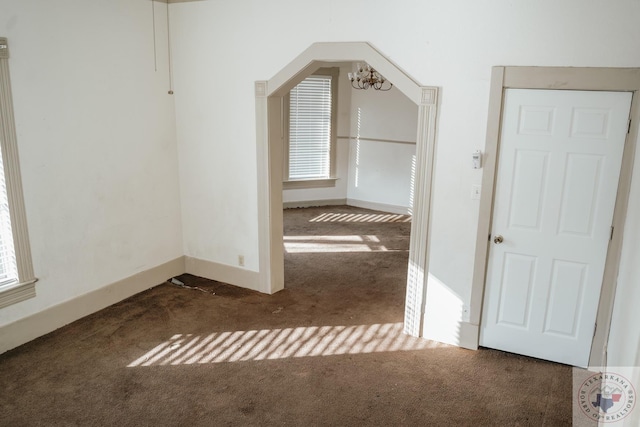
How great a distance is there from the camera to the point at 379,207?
8.92m

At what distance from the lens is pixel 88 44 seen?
4.23 m

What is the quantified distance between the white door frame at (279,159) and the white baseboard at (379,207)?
3.97 metres

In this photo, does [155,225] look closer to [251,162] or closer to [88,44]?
[251,162]

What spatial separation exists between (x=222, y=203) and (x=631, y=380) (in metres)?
3.81

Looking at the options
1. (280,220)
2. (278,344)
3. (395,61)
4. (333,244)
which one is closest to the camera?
(395,61)

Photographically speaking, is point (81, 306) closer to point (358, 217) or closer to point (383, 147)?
point (358, 217)

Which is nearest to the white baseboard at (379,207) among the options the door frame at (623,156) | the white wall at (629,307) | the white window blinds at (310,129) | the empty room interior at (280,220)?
the white window blinds at (310,129)

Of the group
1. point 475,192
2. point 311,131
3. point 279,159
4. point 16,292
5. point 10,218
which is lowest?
point 16,292

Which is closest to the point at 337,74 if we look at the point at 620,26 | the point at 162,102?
the point at 162,102

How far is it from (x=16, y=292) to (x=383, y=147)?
624 centimetres

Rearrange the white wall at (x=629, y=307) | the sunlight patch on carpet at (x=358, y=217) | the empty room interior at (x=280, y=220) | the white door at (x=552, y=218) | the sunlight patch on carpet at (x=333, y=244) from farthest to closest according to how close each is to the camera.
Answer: the sunlight patch on carpet at (x=358, y=217), the sunlight patch on carpet at (x=333, y=244), the white door at (x=552, y=218), the empty room interior at (x=280, y=220), the white wall at (x=629, y=307)

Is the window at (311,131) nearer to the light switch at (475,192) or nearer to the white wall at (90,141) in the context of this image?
the white wall at (90,141)

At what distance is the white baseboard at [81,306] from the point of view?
392cm

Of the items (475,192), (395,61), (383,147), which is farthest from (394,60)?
(383,147)
